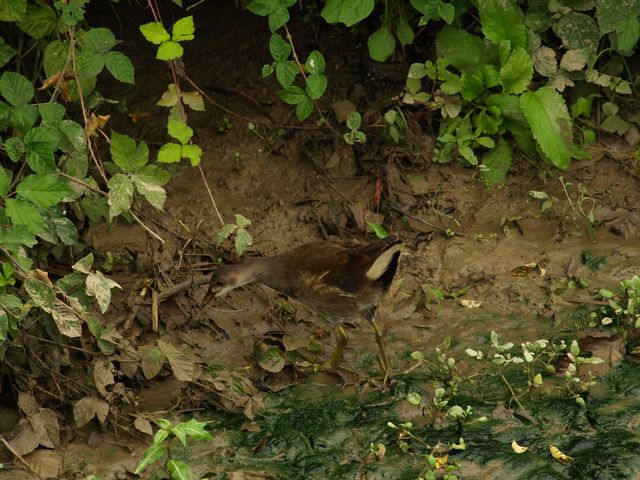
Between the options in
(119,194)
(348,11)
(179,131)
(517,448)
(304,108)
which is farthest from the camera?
(348,11)

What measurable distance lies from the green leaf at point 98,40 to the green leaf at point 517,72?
2.59 m

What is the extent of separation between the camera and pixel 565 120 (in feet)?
21.1

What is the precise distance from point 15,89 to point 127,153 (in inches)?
23.3

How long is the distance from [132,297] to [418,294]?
168cm

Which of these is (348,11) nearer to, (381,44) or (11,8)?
(381,44)

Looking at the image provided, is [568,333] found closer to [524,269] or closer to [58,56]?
[524,269]

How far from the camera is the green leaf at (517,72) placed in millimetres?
6383

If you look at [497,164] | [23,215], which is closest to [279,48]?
[497,164]

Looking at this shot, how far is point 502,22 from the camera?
6434 millimetres

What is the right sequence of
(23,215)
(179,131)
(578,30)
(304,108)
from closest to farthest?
(23,215) → (179,131) → (304,108) → (578,30)

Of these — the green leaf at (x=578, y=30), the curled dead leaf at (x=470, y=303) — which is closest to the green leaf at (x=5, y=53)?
the curled dead leaf at (x=470, y=303)

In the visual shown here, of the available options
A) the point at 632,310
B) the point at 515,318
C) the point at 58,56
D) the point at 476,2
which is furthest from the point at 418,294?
the point at 58,56

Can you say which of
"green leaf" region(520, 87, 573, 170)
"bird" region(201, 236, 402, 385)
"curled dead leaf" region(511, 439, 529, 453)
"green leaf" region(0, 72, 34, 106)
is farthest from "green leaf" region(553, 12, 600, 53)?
"green leaf" region(0, 72, 34, 106)

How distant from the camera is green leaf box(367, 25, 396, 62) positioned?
6.60 metres
